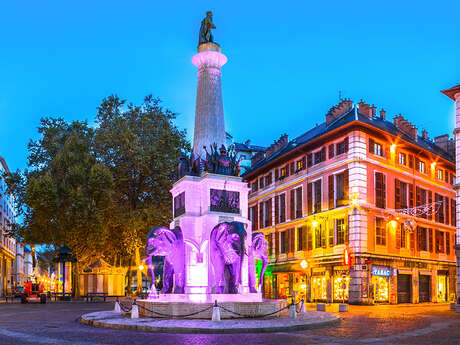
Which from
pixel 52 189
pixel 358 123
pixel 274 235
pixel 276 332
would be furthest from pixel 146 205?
pixel 276 332

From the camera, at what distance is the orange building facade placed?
3925 centimetres

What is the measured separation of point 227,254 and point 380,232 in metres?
24.0

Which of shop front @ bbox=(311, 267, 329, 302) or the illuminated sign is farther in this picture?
shop front @ bbox=(311, 267, 329, 302)

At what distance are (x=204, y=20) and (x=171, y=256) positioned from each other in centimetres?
1064

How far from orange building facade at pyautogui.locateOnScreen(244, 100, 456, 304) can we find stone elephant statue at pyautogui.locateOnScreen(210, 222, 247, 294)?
18.2 m

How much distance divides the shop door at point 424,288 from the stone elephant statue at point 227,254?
29.2 m

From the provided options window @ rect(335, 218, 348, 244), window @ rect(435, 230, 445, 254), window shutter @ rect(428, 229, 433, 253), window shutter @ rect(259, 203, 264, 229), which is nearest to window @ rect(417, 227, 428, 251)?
window shutter @ rect(428, 229, 433, 253)

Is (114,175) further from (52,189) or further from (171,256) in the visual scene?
(171,256)

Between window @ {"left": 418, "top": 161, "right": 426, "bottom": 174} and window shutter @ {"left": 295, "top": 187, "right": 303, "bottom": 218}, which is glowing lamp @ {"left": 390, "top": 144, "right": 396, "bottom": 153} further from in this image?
window shutter @ {"left": 295, "top": 187, "right": 303, "bottom": 218}

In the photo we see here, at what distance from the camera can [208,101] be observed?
74.5 ft

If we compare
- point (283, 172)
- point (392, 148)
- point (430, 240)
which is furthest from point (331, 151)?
point (430, 240)

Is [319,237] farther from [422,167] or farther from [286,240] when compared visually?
[422,167]

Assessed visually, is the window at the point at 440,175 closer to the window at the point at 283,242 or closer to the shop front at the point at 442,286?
the shop front at the point at 442,286

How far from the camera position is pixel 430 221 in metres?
45.5
